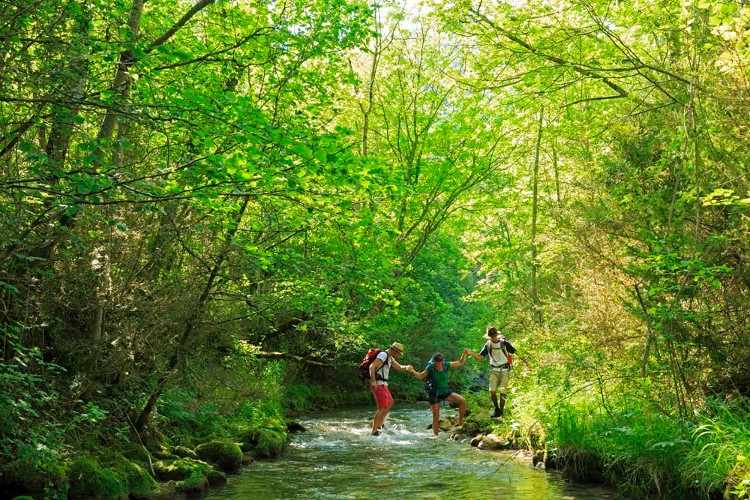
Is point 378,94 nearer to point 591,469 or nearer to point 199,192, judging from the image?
point 591,469

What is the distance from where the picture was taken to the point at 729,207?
32.3 feet

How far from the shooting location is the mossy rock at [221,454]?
485 inches

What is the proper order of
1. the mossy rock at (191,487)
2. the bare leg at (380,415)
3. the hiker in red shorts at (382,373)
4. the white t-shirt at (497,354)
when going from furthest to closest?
the white t-shirt at (497,354) → the bare leg at (380,415) → the hiker in red shorts at (382,373) → the mossy rock at (191,487)

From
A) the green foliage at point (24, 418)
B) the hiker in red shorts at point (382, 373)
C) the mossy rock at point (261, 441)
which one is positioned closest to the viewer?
the green foliage at point (24, 418)

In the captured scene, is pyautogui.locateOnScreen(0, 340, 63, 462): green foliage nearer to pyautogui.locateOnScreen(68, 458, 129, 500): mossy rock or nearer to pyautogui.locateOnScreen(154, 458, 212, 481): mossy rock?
pyautogui.locateOnScreen(68, 458, 129, 500): mossy rock

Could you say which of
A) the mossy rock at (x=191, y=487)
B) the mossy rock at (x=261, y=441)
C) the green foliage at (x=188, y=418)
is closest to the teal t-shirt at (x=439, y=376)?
the mossy rock at (x=261, y=441)

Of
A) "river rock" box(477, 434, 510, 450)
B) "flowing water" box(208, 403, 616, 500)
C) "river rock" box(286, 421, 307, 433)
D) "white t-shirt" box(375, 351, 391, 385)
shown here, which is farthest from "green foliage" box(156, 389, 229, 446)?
"river rock" box(477, 434, 510, 450)

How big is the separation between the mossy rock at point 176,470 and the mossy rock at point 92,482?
4.24 ft

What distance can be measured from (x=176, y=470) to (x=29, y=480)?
2713 millimetres

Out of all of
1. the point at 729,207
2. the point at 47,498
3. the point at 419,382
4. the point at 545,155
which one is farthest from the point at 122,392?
the point at 419,382

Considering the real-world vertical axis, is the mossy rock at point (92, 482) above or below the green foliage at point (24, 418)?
below

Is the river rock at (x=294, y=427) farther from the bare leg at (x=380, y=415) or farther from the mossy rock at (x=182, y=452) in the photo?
the mossy rock at (x=182, y=452)

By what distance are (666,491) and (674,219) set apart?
3.82 m

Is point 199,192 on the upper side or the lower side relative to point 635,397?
upper
